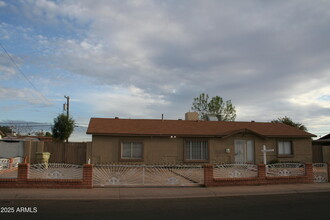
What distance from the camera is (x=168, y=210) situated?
28.4 feet

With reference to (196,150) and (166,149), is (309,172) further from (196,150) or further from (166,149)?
(166,149)

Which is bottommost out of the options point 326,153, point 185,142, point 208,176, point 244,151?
point 208,176

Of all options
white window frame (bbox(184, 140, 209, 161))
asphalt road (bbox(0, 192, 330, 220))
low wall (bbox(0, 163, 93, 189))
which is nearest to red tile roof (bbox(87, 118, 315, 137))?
white window frame (bbox(184, 140, 209, 161))

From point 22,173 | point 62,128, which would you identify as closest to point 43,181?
point 22,173

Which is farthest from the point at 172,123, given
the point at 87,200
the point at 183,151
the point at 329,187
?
the point at 87,200

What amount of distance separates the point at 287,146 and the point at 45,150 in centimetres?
1897

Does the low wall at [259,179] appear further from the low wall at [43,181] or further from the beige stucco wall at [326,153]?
the beige stucco wall at [326,153]

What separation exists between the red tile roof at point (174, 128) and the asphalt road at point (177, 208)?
10950 mm

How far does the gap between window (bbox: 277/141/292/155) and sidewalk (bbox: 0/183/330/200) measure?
1038 cm

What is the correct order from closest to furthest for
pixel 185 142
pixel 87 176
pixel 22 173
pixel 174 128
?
pixel 22 173 < pixel 87 176 < pixel 185 142 < pixel 174 128

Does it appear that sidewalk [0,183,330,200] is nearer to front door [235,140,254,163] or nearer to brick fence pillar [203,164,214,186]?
brick fence pillar [203,164,214,186]

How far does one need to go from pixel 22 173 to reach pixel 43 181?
34.4 inches

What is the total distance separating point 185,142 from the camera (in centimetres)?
2178

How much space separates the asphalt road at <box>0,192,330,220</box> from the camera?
7.86 meters
